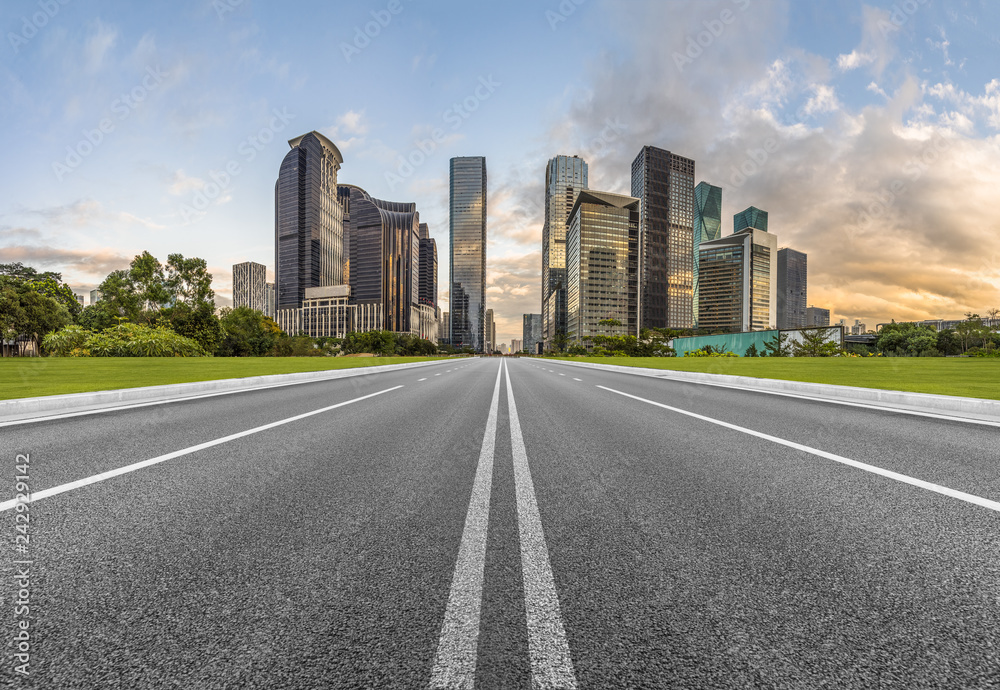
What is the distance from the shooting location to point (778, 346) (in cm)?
7075

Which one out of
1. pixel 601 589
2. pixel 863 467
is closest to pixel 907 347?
→ pixel 863 467

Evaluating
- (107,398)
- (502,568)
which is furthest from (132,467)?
(107,398)

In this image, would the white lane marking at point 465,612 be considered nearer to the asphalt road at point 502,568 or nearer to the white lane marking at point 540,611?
the asphalt road at point 502,568

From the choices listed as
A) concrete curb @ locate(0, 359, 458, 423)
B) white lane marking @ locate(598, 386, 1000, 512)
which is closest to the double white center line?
white lane marking @ locate(598, 386, 1000, 512)

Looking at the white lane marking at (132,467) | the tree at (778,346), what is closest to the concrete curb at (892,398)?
the white lane marking at (132,467)

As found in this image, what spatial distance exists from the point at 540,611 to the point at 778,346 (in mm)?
81667

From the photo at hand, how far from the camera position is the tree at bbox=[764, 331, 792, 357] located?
68562 millimetres

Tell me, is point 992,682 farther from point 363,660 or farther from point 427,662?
point 363,660

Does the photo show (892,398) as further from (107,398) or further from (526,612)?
(107,398)

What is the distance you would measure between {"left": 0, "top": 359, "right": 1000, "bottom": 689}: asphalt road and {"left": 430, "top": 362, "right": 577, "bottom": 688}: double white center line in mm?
13

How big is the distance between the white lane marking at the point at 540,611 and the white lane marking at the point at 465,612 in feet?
0.85

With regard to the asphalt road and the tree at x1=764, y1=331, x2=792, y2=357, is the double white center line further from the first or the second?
the tree at x1=764, y1=331, x2=792, y2=357

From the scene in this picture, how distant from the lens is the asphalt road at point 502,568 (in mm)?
1870

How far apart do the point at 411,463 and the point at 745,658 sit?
4.23 m
